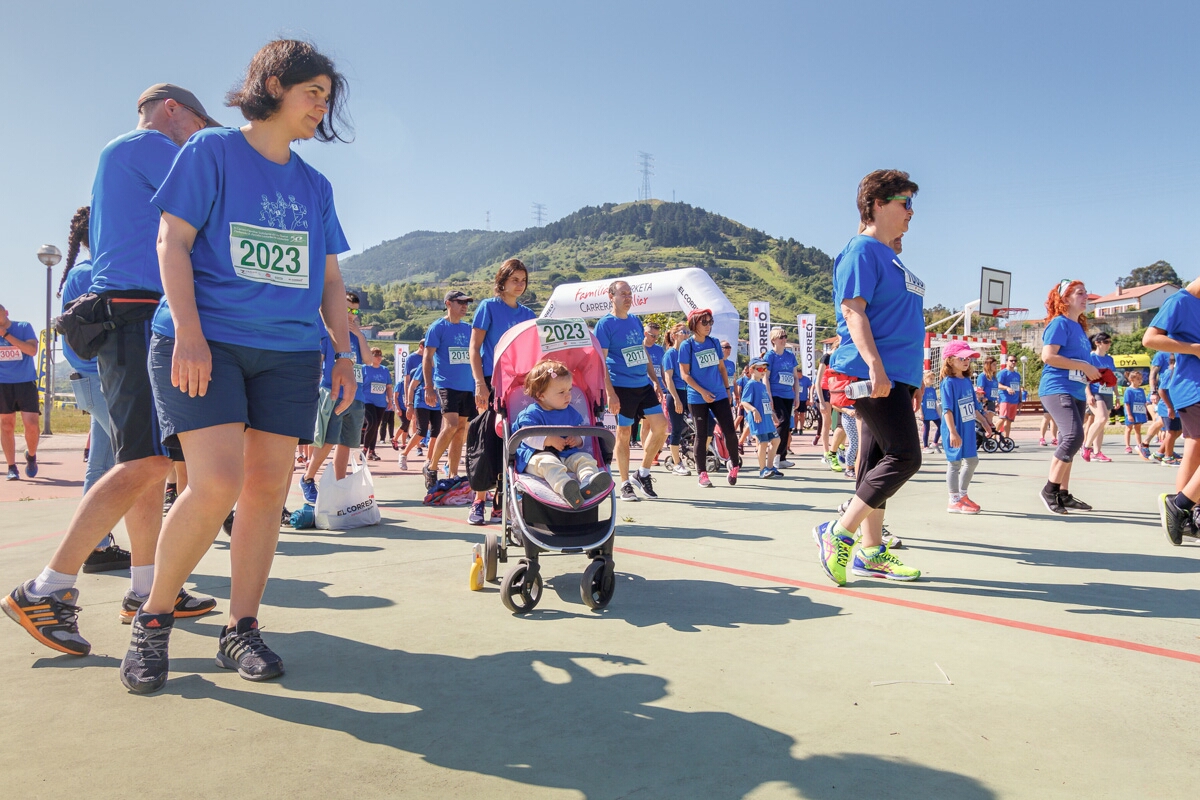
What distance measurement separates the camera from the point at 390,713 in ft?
7.73

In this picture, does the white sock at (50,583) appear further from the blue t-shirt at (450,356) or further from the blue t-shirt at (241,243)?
the blue t-shirt at (450,356)

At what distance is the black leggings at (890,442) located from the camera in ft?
13.3

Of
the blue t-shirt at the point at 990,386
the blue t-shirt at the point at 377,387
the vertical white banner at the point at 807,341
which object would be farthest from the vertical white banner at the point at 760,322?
the blue t-shirt at the point at 377,387

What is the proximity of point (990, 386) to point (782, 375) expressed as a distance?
807cm

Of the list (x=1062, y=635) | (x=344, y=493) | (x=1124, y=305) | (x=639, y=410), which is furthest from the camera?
(x=1124, y=305)

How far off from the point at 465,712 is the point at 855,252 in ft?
9.89

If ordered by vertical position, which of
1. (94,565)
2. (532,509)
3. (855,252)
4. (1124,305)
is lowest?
(94,565)

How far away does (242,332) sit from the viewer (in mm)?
2594

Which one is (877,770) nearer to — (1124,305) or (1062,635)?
(1062,635)

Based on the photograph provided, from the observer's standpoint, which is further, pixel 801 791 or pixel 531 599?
pixel 531 599

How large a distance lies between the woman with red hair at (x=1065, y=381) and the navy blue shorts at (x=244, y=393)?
237 inches

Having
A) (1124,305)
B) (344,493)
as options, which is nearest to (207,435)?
(344,493)

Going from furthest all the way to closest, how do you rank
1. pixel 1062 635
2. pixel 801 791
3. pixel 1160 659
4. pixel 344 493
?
pixel 344 493 < pixel 1062 635 < pixel 1160 659 < pixel 801 791

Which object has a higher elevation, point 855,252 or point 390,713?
point 855,252
